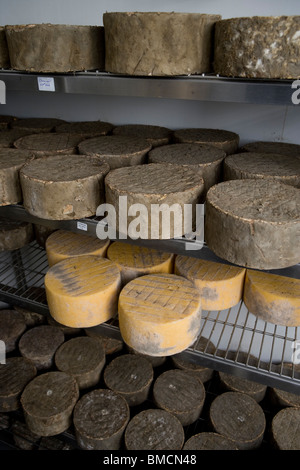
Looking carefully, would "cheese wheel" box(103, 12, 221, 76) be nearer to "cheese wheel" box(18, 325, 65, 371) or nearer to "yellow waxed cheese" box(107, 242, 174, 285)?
"yellow waxed cheese" box(107, 242, 174, 285)

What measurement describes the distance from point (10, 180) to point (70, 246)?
382 millimetres

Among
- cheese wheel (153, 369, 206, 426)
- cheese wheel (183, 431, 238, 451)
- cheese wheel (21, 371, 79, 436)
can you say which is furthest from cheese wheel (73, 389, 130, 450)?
cheese wheel (183, 431, 238, 451)

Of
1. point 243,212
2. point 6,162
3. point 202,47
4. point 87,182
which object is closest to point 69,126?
point 6,162

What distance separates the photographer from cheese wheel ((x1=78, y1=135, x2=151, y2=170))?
4.52 ft

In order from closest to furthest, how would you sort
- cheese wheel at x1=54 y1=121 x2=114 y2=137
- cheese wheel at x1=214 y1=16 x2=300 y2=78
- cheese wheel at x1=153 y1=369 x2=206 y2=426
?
cheese wheel at x1=214 y1=16 x2=300 y2=78, cheese wheel at x1=153 y1=369 x2=206 y2=426, cheese wheel at x1=54 y1=121 x2=114 y2=137

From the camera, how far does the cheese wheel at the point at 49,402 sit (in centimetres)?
152

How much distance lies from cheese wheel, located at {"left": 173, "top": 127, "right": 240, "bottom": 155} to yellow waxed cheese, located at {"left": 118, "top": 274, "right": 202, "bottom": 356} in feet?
2.00

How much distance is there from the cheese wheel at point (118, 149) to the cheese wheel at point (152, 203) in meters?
0.22

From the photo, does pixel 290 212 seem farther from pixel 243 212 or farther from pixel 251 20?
pixel 251 20

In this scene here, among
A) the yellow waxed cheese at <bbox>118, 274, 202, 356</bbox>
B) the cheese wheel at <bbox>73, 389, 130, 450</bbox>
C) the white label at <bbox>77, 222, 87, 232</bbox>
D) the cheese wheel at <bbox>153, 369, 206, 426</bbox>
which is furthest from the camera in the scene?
the cheese wheel at <bbox>153, 369, 206, 426</bbox>

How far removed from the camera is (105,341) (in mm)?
1938

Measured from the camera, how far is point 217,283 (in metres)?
1.30

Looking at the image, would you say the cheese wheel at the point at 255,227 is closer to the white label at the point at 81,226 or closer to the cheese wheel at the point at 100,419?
the white label at the point at 81,226

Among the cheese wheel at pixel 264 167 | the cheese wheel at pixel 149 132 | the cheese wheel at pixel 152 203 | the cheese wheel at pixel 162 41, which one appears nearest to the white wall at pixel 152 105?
the cheese wheel at pixel 149 132
